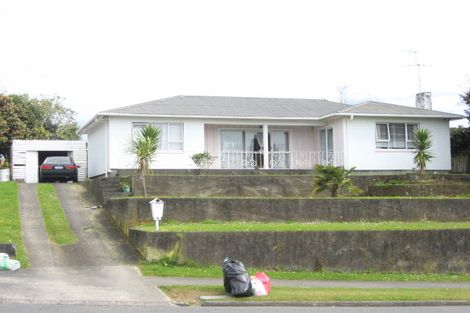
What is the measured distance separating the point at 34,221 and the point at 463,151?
22.8 m

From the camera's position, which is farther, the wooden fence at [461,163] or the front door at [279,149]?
the wooden fence at [461,163]

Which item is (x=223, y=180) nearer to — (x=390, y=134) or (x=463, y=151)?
(x=390, y=134)

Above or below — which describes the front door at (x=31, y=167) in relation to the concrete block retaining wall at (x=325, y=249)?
above

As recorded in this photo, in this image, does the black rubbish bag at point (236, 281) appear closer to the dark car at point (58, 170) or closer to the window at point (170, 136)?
the window at point (170, 136)

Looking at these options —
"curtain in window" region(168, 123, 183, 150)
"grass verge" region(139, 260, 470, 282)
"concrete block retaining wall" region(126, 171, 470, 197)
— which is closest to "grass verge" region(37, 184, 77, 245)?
"concrete block retaining wall" region(126, 171, 470, 197)

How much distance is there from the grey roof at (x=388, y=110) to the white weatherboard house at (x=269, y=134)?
0.05m

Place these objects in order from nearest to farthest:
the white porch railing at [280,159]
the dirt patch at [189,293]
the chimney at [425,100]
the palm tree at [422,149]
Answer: the dirt patch at [189,293] < the palm tree at [422,149] < the white porch railing at [280,159] < the chimney at [425,100]

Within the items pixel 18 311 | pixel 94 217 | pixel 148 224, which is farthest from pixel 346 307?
pixel 94 217

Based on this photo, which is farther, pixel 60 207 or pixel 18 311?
pixel 60 207

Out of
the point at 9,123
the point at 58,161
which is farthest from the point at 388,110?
the point at 9,123

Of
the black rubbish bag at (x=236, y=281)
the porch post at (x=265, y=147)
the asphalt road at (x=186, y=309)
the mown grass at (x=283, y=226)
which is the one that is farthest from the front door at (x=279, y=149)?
the asphalt road at (x=186, y=309)

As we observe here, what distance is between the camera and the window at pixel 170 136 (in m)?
28.1

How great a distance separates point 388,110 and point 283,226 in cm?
1415

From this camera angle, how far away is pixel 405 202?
20.6 m
